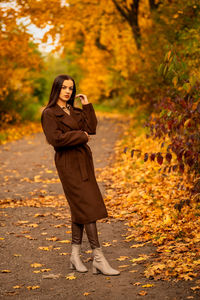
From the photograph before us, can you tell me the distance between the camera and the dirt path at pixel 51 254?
4.35 m

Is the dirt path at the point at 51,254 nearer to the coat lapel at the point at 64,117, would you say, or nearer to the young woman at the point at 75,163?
the young woman at the point at 75,163

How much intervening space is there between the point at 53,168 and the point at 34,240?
602cm

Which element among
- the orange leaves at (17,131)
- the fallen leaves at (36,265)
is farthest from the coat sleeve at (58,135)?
the orange leaves at (17,131)

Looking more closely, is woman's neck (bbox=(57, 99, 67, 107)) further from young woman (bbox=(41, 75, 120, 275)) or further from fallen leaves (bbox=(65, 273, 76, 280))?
fallen leaves (bbox=(65, 273, 76, 280))

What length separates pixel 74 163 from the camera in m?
4.84

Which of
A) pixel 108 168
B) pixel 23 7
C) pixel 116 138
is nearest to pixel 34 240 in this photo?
pixel 108 168

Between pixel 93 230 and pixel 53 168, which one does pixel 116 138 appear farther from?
pixel 93 230

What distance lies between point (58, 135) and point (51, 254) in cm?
A: 174

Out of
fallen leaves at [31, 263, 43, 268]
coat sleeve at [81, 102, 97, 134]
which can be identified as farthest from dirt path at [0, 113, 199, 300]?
coat sleeve at [81, 102, 97, 134]

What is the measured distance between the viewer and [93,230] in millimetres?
4828

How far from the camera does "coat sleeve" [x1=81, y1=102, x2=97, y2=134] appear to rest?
5035mm

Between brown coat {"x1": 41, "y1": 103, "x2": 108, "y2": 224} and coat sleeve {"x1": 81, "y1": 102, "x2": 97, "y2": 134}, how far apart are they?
0.15m

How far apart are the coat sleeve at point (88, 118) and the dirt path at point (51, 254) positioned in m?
1.56

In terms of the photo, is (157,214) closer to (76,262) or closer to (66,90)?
(76,262)
